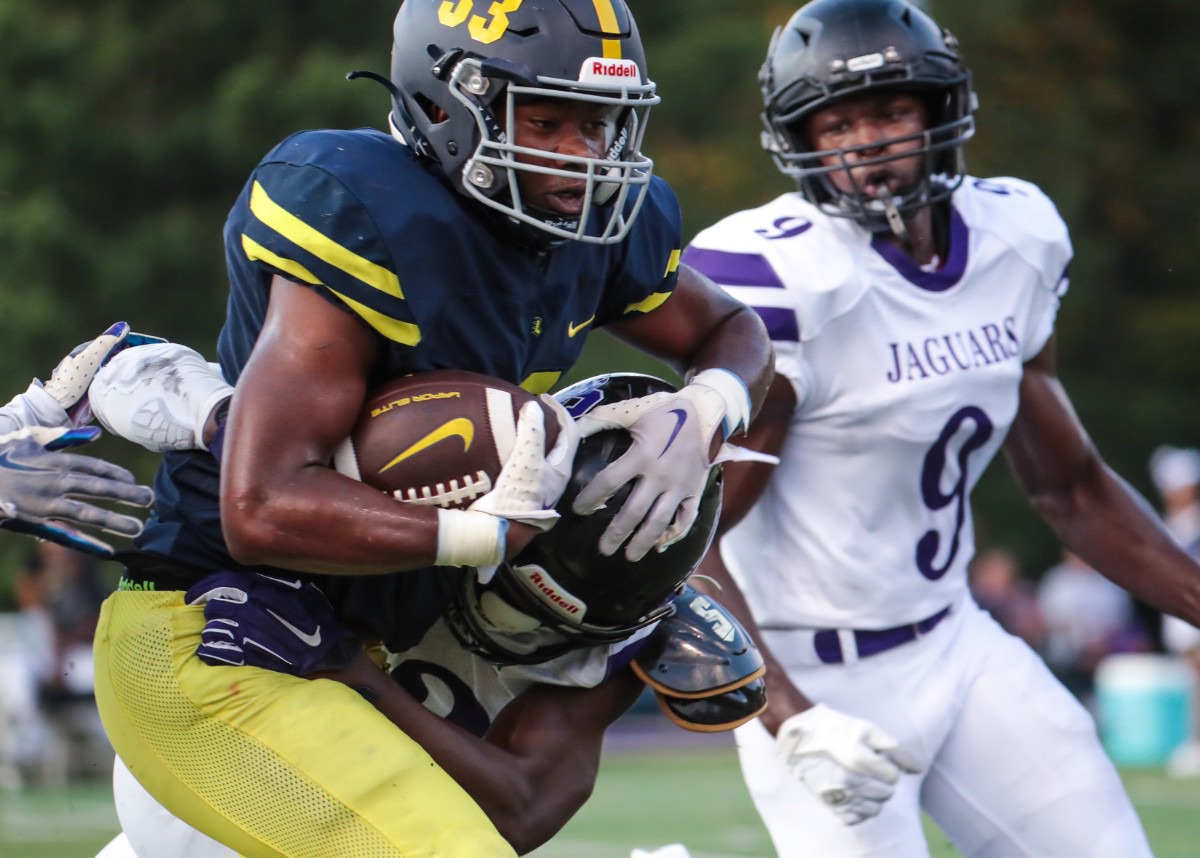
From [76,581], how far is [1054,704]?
25.7 feet

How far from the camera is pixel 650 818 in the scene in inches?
343

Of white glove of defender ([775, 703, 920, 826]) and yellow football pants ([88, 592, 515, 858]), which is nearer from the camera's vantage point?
yellow football pants ([88, 592, 515, 858])

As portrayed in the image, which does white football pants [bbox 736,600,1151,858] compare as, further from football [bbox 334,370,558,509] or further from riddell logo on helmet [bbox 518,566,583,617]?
football [bbox 334,370,558,509]

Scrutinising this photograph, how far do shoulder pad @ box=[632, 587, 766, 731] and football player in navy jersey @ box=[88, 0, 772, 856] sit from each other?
40 centimetres

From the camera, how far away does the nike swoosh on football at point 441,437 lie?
111 inches

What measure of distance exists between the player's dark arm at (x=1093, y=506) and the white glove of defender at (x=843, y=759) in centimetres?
92

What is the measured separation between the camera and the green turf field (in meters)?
7.64

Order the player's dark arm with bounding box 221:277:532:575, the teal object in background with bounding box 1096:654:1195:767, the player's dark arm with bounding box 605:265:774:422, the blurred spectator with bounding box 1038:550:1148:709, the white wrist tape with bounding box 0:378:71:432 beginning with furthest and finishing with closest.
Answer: the blurred spectator with bounding box 1038:550:1148:709, the teal object in background with bounding box 1096:654:1195:767, the player's dark arm with bounding box 605:265:774:422, the white wrist tape with bounding box 0:378:71:432, the player's dark arm with bounding box 221:277:532:575

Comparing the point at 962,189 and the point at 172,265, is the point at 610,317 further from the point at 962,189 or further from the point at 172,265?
the point at 172,265

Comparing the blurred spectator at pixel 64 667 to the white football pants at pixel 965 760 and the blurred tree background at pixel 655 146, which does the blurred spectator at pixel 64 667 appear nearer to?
the blurred tree background at pixel 655 146

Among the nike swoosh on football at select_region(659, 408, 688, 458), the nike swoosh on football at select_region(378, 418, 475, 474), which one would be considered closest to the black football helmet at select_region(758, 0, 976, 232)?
the nike swoosh on football at select_region(659, 408, 688, 458)

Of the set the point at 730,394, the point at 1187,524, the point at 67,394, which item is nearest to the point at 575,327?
the point at 730,394

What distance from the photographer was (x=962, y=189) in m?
4.33

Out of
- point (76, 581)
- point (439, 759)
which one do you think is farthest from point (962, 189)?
point (76, 581)
